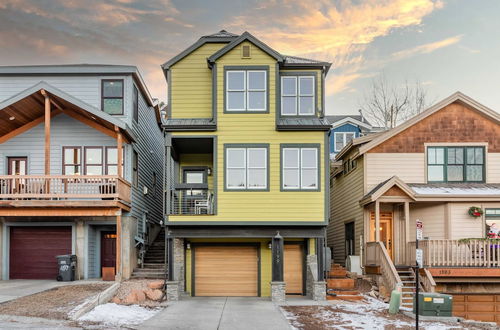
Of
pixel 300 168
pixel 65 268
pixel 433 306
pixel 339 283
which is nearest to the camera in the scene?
pixel 433 306

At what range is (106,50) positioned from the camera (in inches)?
1058

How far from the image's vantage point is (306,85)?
19359mm

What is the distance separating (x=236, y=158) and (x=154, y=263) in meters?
6.98

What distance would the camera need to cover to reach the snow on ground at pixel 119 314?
13062 mm

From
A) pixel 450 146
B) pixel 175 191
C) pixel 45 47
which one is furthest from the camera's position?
pixel 45 47

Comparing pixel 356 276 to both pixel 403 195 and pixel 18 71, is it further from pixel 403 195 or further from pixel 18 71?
pixel 18 71

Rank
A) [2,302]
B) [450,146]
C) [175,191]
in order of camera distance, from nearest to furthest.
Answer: [2,302], [175,191], [450,146]

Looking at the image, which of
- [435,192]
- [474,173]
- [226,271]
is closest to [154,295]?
[226,271]

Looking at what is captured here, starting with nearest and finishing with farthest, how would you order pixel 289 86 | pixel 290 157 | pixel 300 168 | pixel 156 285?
pixel 156 285
pixel 300 168
pixel 290 157
pixel 289 86

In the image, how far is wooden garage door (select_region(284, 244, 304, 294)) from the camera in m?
19.8

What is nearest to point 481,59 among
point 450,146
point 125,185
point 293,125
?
point 450,146

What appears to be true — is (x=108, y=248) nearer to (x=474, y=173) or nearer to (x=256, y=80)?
(x=256, y=80)

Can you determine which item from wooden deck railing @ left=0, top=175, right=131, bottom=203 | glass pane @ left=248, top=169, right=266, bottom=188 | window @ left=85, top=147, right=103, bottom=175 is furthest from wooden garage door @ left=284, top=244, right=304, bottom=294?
window @ left=85, top=147, right=103, bottom=175

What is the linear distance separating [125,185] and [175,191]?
210 centimetres
